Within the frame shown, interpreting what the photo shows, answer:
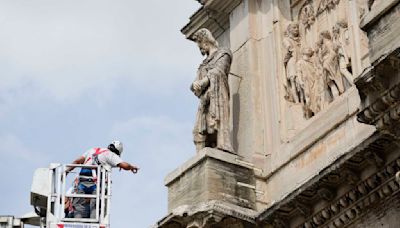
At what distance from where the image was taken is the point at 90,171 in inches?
638

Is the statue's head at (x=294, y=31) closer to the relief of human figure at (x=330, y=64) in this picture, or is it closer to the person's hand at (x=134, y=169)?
the relief of human figure at (x=330, y=64)

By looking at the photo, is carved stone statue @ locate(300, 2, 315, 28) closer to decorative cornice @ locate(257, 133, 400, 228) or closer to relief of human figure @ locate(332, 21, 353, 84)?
relief of human figure @ locate(332, 21, 353, 84)

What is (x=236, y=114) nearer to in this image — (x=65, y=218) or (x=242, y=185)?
(x=242, y=185)

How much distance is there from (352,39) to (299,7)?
184 centimetres

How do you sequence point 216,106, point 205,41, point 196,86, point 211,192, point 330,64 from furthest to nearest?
1. point 205,41
2. point 196,86
3. point 216,106
4. point 330,64
5. point 211,192

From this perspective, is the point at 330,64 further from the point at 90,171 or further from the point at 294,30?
the point at 90,171

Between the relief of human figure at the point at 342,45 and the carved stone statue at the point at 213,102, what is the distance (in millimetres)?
1676

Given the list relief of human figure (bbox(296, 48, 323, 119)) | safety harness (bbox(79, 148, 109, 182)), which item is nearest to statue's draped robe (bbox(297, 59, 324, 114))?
relief of human figure (bbox(296, 48, 323, 119))

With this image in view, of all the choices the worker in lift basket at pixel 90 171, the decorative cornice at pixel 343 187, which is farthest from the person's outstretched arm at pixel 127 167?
the decorative cornice at pixel 343 187

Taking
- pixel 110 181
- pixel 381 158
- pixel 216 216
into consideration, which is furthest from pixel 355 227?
pixel 110 181

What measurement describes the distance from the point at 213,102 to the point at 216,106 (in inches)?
2.9

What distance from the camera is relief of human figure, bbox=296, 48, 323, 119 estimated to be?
16.2 metres

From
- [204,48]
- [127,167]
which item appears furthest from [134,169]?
[204,48]

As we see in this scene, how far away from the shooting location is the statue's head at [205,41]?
57.6ft
